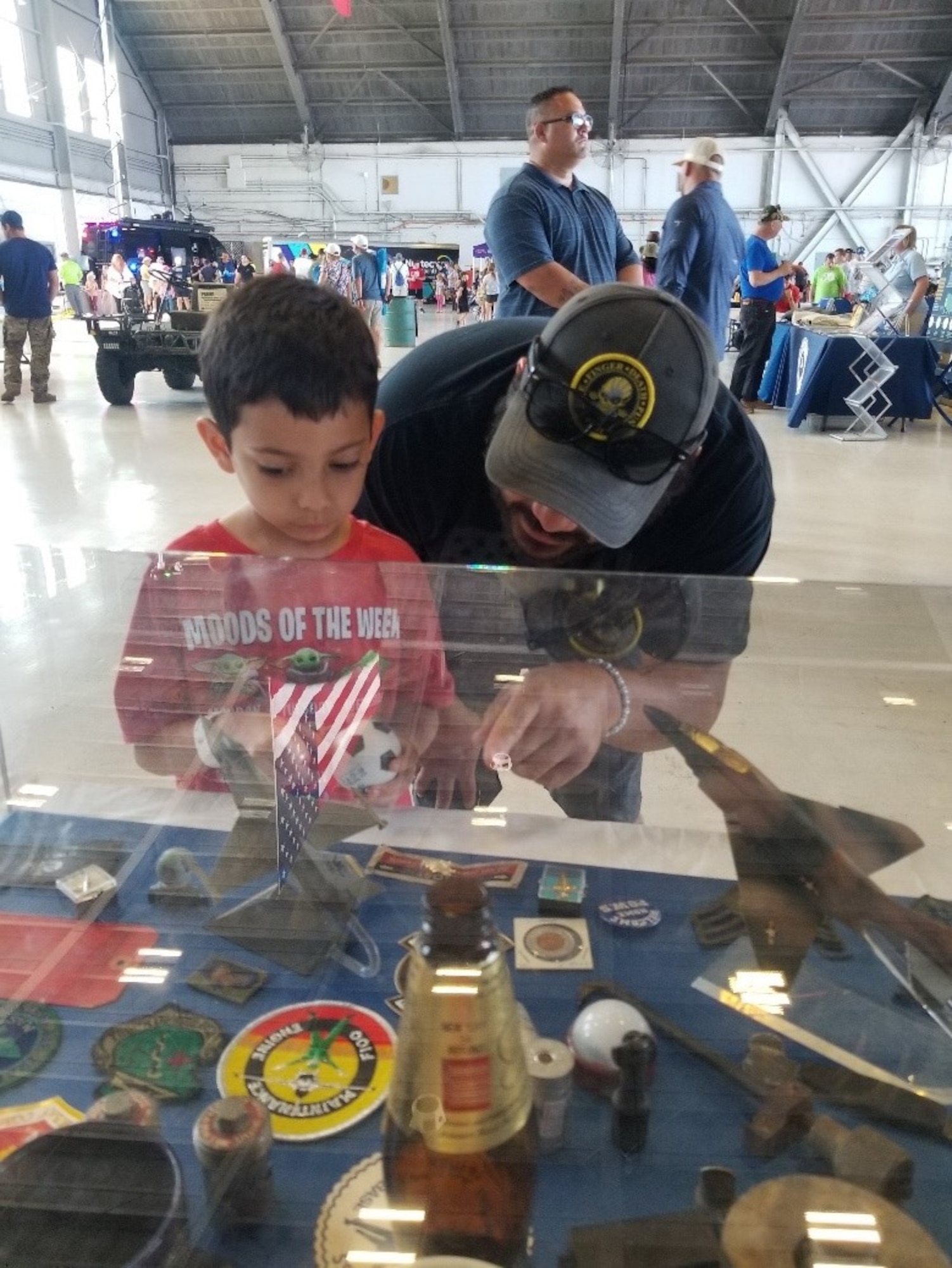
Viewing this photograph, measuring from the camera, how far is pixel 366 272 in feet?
28.6

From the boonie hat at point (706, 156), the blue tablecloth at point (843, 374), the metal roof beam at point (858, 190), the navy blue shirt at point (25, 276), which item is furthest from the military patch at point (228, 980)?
the metal roof beam at point (858, 190)

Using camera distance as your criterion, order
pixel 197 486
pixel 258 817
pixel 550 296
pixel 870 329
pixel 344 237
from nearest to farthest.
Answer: pixel 258 817, pixel 550 296, pixel 197 486, pixel 870 329, pixel 344 237

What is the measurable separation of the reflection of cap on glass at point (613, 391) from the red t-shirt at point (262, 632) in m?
0.18

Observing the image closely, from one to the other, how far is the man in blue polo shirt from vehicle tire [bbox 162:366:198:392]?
155 inches

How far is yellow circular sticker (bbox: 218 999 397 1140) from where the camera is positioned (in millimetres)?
598

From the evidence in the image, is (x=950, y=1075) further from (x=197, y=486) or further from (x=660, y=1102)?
(x=197, y=486)

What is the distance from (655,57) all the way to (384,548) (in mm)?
15766

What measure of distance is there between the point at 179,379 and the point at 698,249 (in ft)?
16.8

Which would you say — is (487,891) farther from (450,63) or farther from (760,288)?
(450,63)

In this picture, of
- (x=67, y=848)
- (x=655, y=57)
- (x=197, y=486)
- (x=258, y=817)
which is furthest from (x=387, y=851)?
(x=655, y=57)

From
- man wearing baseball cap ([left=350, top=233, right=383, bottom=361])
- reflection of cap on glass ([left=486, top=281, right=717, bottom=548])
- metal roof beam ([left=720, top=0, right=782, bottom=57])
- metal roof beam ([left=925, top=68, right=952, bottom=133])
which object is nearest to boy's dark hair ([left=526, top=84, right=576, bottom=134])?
reflection of cap on glass ([left=486, top=281, right=717, bottom=548])

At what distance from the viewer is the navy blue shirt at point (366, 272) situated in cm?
870

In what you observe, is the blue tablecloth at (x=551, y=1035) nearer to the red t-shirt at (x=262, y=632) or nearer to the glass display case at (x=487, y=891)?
the glass display case at (x=487, y=891)

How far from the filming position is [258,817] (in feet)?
2.92
